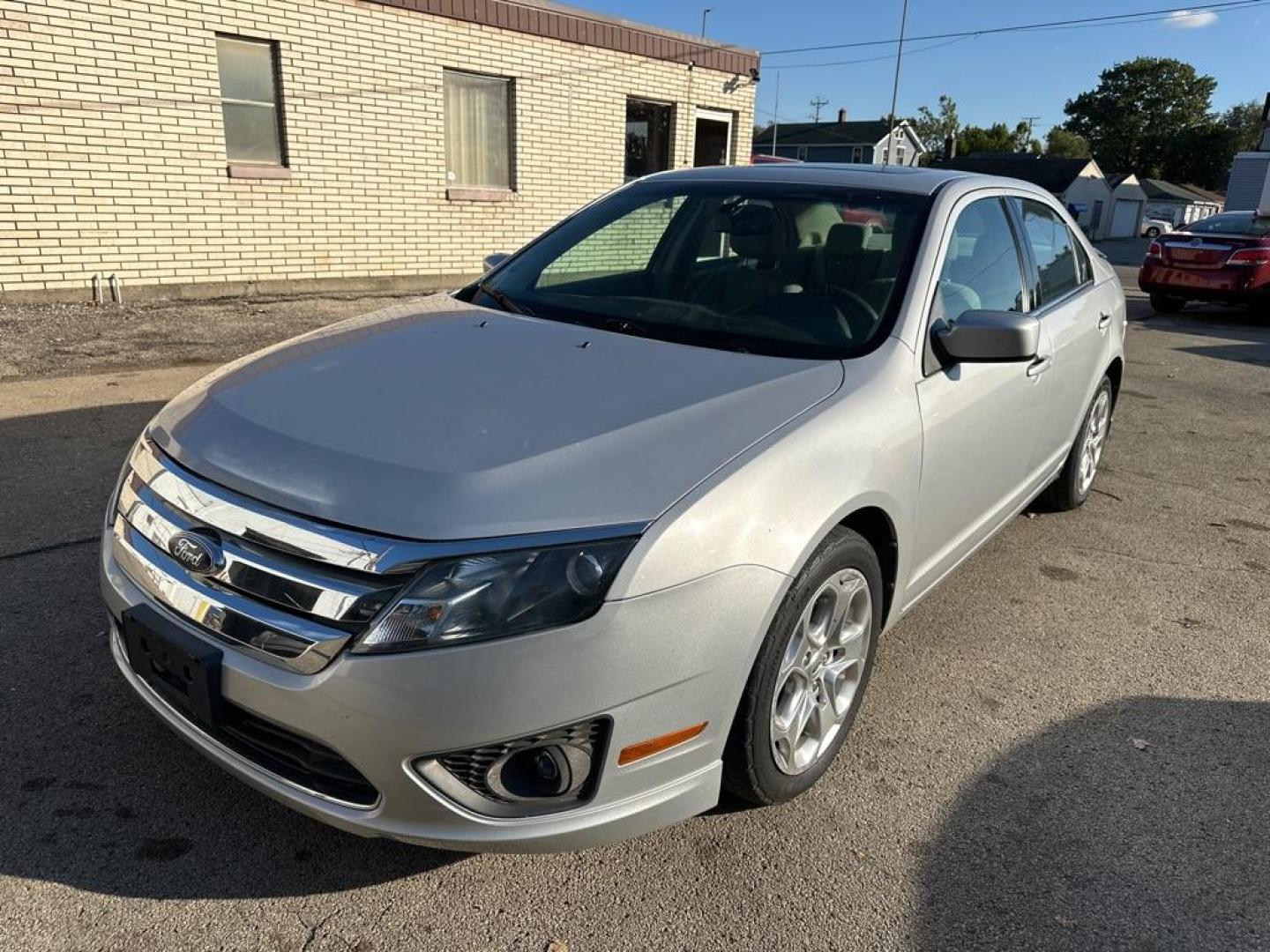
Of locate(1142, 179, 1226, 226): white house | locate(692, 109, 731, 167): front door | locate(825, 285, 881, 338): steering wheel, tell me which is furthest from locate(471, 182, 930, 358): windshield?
locate(1142, 179, 1226, 226): white house

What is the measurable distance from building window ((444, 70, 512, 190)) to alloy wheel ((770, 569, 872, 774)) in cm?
1021

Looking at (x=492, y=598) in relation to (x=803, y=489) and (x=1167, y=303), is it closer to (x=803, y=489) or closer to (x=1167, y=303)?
(x=803, y=489)

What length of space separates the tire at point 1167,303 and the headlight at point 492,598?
14.3m

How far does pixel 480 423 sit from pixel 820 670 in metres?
1.15

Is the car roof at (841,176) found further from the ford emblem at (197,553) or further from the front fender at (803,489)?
the ford emblem at (197,553)

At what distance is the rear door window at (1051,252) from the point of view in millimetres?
3977

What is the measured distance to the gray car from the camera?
6.14 feet

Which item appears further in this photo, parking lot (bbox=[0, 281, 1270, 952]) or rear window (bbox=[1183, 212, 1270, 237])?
rear window (bbox=[1183, 212, 1270, 237])

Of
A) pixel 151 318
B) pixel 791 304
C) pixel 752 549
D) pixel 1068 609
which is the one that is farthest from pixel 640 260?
pixel 151 318

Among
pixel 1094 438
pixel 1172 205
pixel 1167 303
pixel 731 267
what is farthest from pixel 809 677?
pixel 1172 205

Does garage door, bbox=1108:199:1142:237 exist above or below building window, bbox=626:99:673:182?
below

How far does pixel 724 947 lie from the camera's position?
2.10m

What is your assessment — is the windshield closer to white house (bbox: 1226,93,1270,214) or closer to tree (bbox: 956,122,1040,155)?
white house (bbox: 1226,93,1270,214)

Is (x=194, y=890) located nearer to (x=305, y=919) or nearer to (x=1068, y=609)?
(x=305, y=919)
